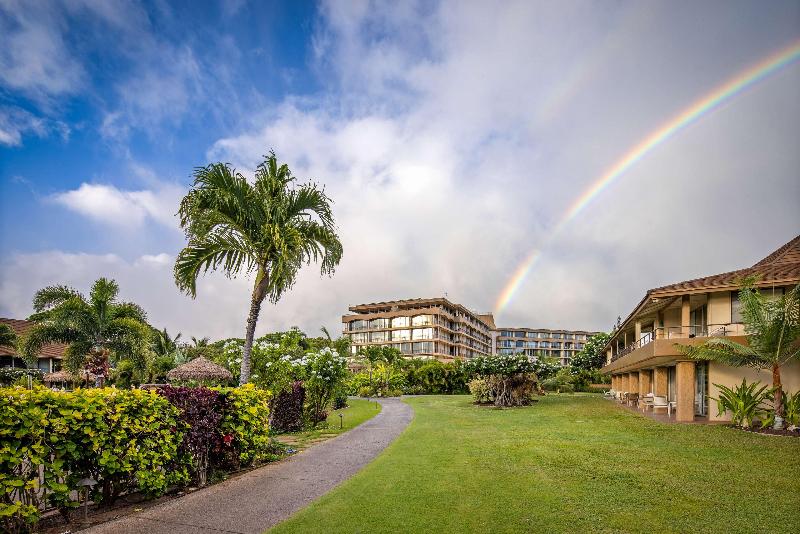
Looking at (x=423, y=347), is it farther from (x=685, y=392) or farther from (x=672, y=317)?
(x=685, y=392)

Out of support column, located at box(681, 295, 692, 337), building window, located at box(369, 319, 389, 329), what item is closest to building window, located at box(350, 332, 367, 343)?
building window, located at box(369, 319, 389, 329)

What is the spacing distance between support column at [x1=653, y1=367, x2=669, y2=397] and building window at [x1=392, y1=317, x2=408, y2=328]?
2607 inches

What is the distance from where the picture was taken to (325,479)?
890 centimetres

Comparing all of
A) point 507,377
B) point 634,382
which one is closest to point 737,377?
point 507,377

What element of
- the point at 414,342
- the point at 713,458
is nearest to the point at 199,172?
the point at 713,458

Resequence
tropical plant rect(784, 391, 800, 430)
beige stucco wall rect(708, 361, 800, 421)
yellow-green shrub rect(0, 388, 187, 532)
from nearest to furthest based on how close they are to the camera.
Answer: yellow-green shrub rect(0, 388, 187, 532) < tropical plant rect(784, 391, 800, 430) < beige stucco wall rect(708, 361, 800, 421)

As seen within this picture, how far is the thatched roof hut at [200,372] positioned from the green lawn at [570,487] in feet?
46.0

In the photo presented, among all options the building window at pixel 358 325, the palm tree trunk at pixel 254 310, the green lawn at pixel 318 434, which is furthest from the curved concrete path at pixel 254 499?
→ the building window at pixel 358 325

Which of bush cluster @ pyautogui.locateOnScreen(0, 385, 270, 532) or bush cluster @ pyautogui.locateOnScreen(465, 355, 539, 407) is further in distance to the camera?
bush cluster @ pyautogui.locateOnScreen(465, 355, 539, 407)

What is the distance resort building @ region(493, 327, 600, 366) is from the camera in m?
136

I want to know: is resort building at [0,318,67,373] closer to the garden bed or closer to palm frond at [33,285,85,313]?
palm frond at [33,285,85,313]

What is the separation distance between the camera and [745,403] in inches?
659

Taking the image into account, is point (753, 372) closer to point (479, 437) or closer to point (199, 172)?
point (479, 437)

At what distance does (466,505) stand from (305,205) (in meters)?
7.87
